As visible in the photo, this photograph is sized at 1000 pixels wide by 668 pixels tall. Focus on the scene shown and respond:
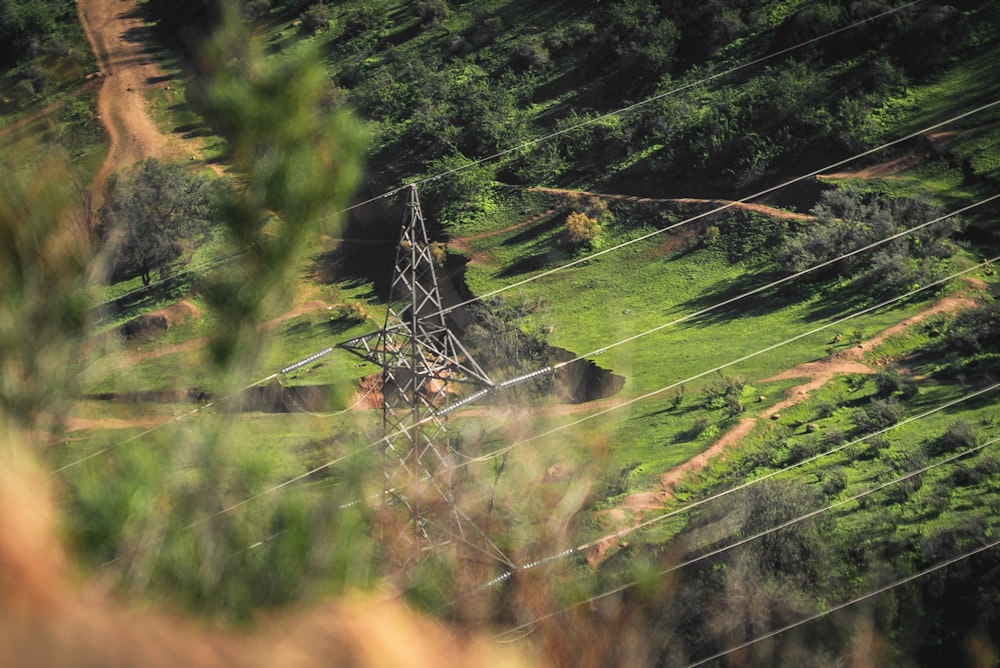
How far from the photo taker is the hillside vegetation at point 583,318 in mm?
5285

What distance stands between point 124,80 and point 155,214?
40.0 ft

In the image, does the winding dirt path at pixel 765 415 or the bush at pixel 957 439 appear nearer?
the winding dirt path at pixel 765 415

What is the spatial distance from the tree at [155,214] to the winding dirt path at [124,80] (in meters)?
1.03

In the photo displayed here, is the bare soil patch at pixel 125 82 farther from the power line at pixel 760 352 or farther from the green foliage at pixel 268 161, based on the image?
the green foliage at pixel 268 161

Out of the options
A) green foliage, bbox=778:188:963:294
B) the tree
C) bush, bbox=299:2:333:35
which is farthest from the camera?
bush, bbox=299:2:333:35

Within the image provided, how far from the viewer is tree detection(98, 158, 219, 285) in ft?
92.6

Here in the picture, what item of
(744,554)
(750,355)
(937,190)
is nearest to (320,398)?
(750,355)

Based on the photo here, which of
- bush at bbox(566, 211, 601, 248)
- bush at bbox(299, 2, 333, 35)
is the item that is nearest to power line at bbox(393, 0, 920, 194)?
bush at bbox(566, 211, 601, 248)

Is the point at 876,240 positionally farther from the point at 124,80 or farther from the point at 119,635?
the point at 124,80

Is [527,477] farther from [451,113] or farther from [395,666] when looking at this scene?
[451,113]

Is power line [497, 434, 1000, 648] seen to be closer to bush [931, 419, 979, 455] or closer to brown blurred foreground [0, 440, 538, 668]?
bush [931, 419, 979, 455]

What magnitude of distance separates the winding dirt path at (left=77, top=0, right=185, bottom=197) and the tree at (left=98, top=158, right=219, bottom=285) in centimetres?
103

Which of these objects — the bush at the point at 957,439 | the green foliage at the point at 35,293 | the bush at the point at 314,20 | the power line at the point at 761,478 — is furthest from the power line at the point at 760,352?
the bush at the point at 314,20

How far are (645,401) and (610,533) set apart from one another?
5.37 metres
